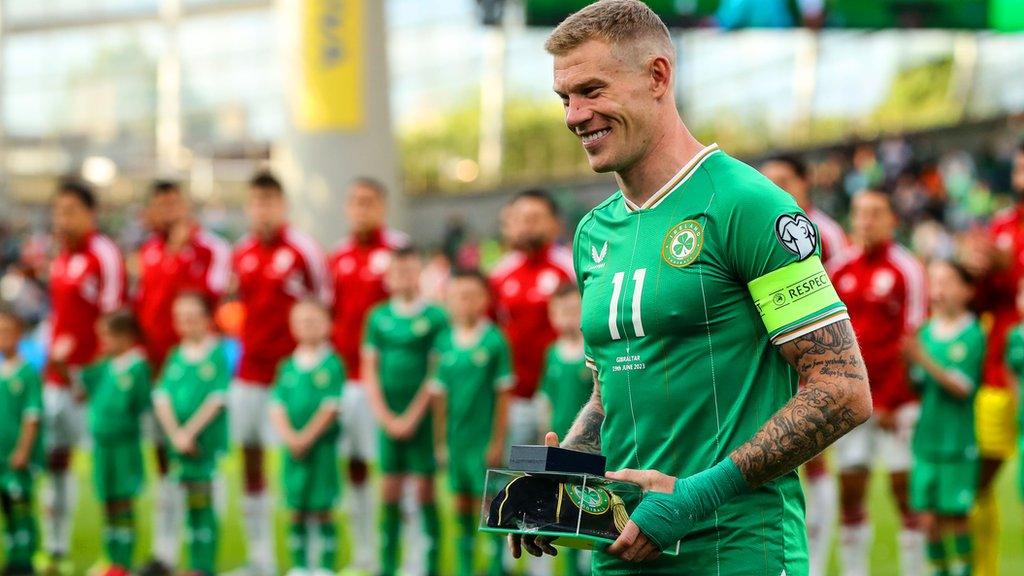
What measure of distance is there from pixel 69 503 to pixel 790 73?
2110 centimetres

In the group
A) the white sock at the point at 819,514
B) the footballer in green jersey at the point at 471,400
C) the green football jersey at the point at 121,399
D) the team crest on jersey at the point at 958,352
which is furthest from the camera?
the green football jersey at the point at 121,399

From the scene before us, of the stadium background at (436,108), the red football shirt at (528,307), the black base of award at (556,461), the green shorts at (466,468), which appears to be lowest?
the green shorts at (466,468)

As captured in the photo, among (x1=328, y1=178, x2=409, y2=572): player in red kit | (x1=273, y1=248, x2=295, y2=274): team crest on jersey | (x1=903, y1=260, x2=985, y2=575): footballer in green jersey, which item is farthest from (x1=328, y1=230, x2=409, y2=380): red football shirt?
(x1=903, y1=260, x2=985, y2=575): footballer in green jersey

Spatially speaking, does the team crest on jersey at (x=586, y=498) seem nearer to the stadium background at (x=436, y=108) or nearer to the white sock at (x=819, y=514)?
the white sock at (x=819, y=514)

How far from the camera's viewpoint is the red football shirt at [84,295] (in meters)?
9.19

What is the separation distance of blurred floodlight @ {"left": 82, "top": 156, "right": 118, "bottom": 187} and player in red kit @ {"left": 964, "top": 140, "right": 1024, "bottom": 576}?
1058 inches

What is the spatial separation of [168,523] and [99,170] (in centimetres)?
2586

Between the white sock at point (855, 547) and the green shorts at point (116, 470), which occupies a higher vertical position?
the green shorts at point (116, 470)

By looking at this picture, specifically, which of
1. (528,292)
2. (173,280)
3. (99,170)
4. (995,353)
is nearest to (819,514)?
(995,353)


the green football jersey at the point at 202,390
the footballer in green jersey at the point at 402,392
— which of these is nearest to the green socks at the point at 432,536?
the footballer in green jersey at the point at 402,392

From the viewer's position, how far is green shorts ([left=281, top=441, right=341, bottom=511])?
7.89 m

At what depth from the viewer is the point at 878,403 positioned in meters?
7.72

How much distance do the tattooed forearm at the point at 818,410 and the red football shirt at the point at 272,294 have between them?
638 cm

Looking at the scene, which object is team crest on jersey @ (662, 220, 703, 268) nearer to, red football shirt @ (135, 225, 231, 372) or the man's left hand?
the man's left hand
